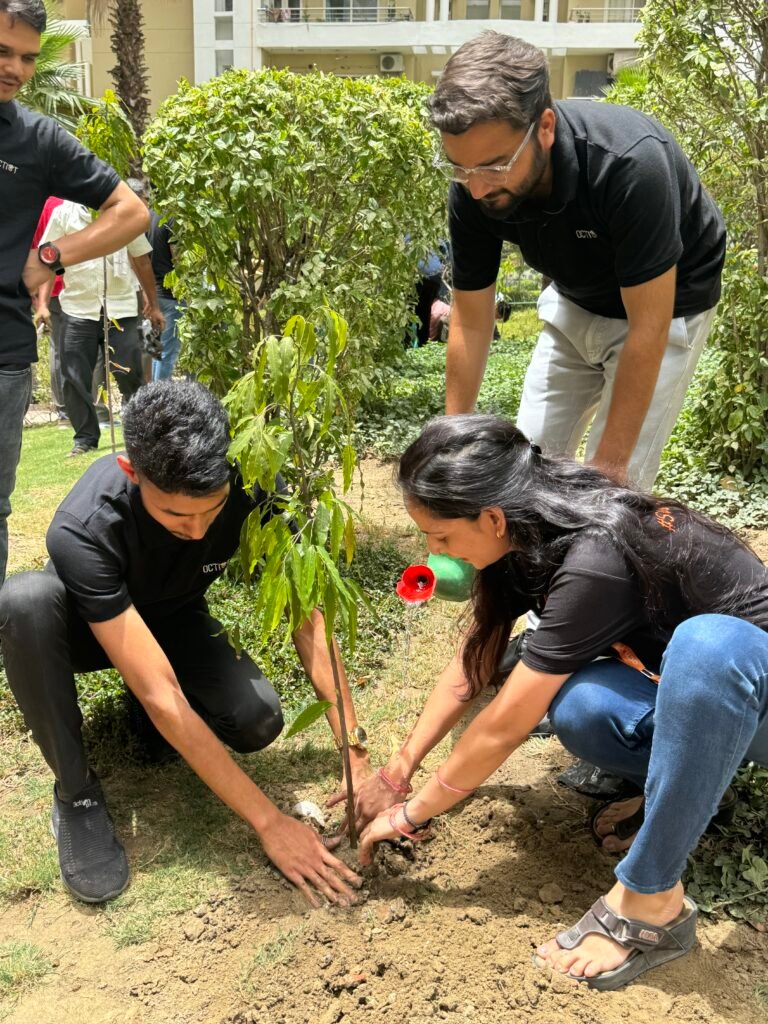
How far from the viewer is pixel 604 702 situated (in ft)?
6.63

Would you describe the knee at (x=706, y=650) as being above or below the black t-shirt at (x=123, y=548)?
above

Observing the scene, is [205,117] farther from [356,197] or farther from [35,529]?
[35,529]

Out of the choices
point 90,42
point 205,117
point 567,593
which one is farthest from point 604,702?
point 90,42

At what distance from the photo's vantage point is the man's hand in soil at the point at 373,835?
7.18ft

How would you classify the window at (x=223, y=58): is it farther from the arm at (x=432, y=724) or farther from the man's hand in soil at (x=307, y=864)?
the man's hand in soil at (x=307, y=864)

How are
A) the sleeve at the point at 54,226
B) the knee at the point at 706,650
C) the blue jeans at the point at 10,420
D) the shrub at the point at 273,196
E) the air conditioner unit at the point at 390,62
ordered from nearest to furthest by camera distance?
the knee at the point at 706,650
the blue jeans at the point at 10,420
the shrub at the point at 273,196
the sleeve at the point at 54,226
the air conditioner unit at the point at 390,62

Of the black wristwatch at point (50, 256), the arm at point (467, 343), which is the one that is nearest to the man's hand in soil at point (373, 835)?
the arm at point (467, 343)

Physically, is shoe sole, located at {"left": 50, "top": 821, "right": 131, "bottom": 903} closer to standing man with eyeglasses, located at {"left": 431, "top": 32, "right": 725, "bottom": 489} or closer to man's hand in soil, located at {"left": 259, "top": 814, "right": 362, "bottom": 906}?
man's hand in soil, located at {"left": 259, "top": 814, "right": 362, "bottom": 906}

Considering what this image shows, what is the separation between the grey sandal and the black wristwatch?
7.86 feet

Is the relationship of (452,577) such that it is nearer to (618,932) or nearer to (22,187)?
(618,932)

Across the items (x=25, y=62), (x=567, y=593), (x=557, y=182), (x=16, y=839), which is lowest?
(x=16, y=839)

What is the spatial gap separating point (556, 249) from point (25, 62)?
1.68 meters

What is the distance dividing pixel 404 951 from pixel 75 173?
2.52 metres

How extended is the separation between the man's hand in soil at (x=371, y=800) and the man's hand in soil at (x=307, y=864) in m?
0.13
